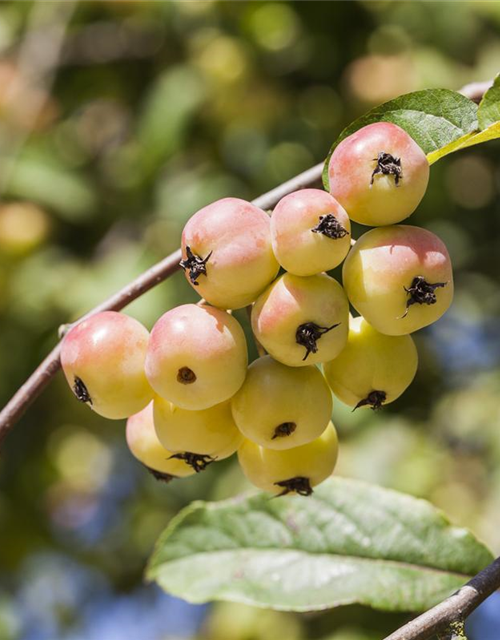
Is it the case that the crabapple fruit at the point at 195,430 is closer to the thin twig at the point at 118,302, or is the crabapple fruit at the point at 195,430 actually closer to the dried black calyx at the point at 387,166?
the thin twig at the point at 118,302

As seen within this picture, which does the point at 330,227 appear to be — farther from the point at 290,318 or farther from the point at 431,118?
the point at 431,118

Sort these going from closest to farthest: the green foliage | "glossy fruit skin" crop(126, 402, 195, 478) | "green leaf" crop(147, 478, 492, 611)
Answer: the green foliage
"glossy fruit skin" crop(126, 402, 195, 478)
"green leaf" crop(147, 478, 492, 611)

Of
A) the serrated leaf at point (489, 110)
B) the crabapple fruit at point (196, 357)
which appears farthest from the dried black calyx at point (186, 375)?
the serrated leaf at point (489, 110)

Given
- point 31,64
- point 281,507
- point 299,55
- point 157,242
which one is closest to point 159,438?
point 281,507

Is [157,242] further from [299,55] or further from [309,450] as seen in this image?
[309,450]

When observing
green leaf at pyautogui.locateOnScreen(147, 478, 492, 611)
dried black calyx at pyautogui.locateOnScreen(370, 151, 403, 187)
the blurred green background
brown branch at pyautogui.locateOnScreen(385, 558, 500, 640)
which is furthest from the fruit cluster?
the blurred green background

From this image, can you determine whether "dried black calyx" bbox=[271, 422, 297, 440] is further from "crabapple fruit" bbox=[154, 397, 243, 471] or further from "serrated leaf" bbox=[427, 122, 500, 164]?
"serrated leaf" bbox=[427, 122, 500, 164]
